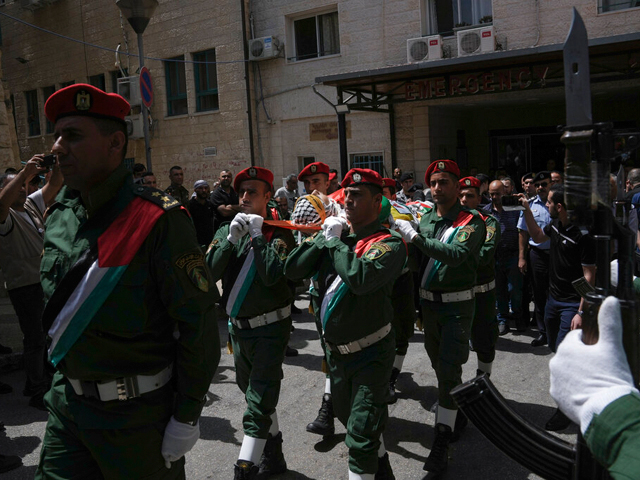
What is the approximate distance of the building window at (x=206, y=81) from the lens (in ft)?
57.3

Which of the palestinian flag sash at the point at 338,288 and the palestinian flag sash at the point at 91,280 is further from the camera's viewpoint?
the palestinian flag sash at the point at 338,288

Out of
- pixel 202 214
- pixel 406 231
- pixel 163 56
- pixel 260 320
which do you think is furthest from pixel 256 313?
pixel 163 56

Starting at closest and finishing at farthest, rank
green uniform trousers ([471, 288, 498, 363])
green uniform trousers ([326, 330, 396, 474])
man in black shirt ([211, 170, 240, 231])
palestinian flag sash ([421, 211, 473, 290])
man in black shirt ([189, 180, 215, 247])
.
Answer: green uniform trousers ([326, 330, 396, 474]) → palestinian flag sash ([421, 211, 473, 290]) → green uniform trousers ([471, 288, 498, 363]) → man in black shirt ([211, 170, 240, 231]) → man in black shirt ([189, 180, 215, 247])

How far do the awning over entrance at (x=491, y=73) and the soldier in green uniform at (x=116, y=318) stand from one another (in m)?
9.67

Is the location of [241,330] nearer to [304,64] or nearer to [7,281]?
[7,281]

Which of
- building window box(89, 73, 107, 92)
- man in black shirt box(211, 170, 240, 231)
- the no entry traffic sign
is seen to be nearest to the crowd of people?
the no entry traffic sign

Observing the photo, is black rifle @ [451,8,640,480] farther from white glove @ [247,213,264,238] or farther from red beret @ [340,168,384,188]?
white glove @ [247,213,264,238]

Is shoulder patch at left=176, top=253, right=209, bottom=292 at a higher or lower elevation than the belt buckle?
higher

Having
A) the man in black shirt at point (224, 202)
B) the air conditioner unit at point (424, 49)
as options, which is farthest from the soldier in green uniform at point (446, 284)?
the air conditioner unit at point (424, 49)

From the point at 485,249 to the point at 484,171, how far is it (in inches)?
475

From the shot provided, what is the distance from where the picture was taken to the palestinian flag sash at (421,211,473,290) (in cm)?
463

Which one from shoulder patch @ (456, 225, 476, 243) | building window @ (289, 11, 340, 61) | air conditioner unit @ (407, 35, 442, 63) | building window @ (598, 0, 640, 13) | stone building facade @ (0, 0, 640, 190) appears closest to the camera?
shoulder patch @ (456, 225, 476, 243)

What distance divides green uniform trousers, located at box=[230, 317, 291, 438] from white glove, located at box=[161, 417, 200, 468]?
1388 mm

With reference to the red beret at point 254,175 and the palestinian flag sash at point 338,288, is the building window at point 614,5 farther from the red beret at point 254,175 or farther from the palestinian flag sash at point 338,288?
the palestinian flag sash at point 338,288
